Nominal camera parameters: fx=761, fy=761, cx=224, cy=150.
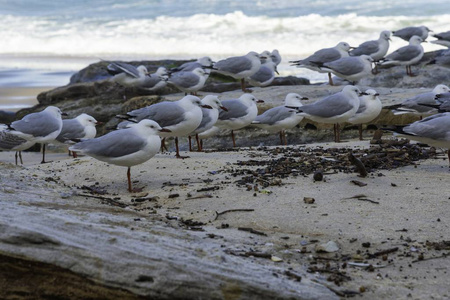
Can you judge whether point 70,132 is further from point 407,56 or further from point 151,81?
point 407,56

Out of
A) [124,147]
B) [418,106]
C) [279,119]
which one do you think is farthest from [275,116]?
[124,147]

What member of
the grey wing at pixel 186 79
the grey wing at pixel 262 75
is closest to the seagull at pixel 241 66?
the grey wing at pixel 262 75

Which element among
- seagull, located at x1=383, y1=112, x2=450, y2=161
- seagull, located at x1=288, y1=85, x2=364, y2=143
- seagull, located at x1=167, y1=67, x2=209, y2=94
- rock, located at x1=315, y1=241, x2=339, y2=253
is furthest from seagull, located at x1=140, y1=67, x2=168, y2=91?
rock, located at x1=315, y1=241, x2=339, y2=253

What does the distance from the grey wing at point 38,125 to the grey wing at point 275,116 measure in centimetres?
302

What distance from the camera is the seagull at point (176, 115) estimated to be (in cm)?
948

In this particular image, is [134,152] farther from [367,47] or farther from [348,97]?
[367,47]

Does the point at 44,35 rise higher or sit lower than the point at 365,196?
higher

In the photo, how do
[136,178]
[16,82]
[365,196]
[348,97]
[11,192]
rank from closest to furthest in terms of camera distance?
[11,192], [365,196], [136,178], [348,97], [16,82]

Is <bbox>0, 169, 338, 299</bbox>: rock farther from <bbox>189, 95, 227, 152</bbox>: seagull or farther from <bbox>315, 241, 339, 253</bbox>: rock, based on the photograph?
<bbox>189, 95, 227, 152</bbox>: seagull

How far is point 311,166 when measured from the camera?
7867 mm

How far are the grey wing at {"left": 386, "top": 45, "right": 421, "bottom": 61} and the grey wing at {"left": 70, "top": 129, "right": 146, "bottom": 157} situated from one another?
396 inches

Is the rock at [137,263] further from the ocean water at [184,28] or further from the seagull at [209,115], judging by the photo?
the ocean water at [184,28]

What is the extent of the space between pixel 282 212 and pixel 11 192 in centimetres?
214

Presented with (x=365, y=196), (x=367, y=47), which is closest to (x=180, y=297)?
(x=365, y=196)
